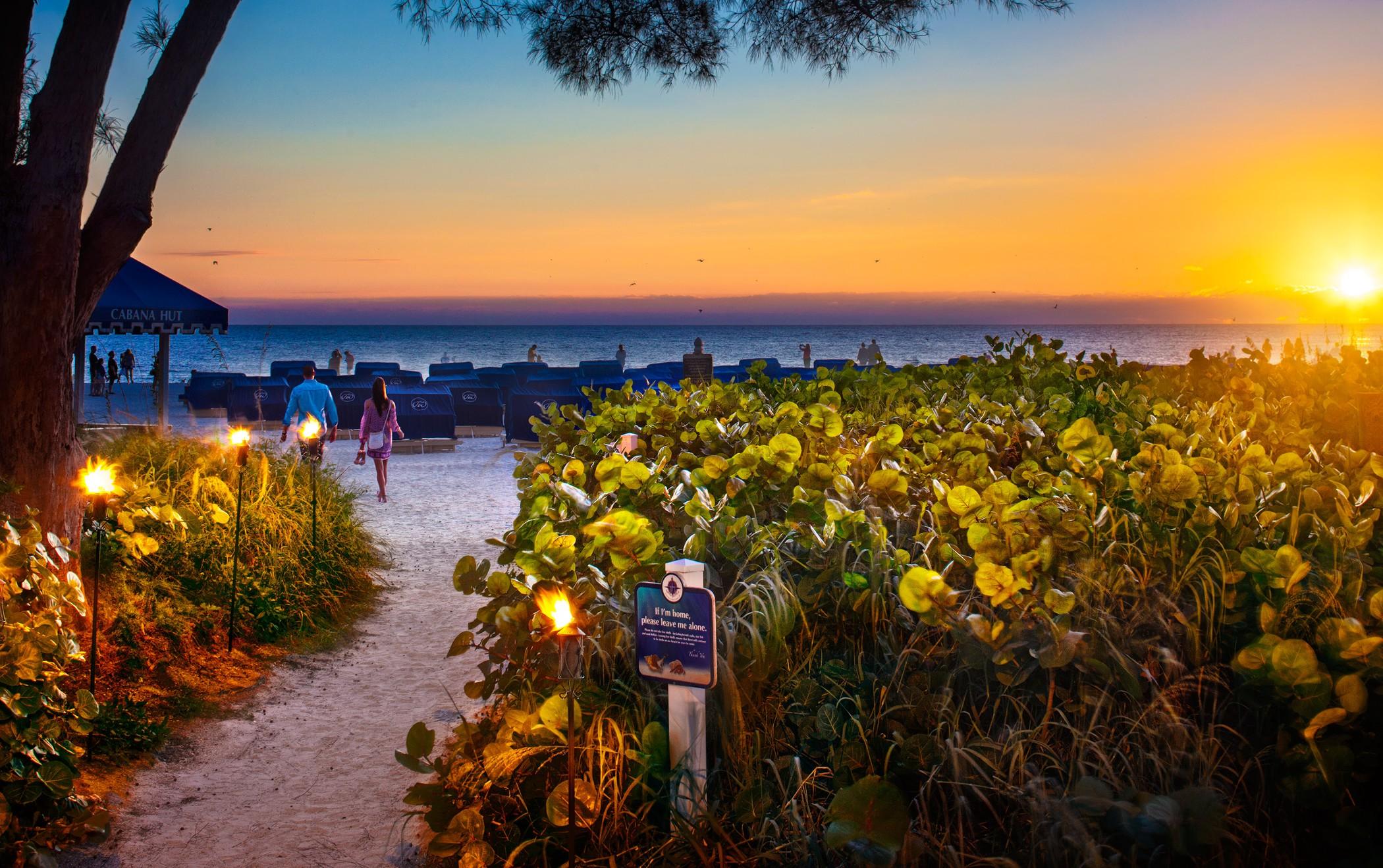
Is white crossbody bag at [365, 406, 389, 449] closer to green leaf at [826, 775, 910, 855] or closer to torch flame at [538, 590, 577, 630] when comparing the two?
torch flame at [538, 590, 577, 630]

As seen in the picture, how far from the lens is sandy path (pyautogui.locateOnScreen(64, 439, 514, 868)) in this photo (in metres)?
3.82

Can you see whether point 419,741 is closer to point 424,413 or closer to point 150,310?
point 150,310

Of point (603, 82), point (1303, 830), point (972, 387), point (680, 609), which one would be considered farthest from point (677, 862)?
point (603, 82)

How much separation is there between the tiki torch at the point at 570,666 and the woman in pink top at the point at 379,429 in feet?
29.7

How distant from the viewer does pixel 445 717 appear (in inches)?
209

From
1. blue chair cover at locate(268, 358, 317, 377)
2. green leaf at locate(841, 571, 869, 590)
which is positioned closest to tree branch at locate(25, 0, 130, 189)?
green leaf at locate(841, 571, 869, 590)

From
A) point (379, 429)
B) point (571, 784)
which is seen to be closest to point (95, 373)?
point (379, 429)

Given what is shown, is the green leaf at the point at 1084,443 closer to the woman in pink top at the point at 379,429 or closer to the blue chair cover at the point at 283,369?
the woman in pink top at the point at 379,429

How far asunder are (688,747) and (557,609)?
0.58 metres

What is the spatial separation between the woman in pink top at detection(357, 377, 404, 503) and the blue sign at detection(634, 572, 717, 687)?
375 inches

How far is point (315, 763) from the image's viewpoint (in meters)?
4.69

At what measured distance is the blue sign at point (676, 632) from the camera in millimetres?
2717

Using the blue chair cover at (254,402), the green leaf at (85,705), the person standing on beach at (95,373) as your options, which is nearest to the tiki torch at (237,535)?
the green leaf at (85,705)

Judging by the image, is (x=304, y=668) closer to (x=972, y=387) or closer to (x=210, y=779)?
(x=210, y=779)
